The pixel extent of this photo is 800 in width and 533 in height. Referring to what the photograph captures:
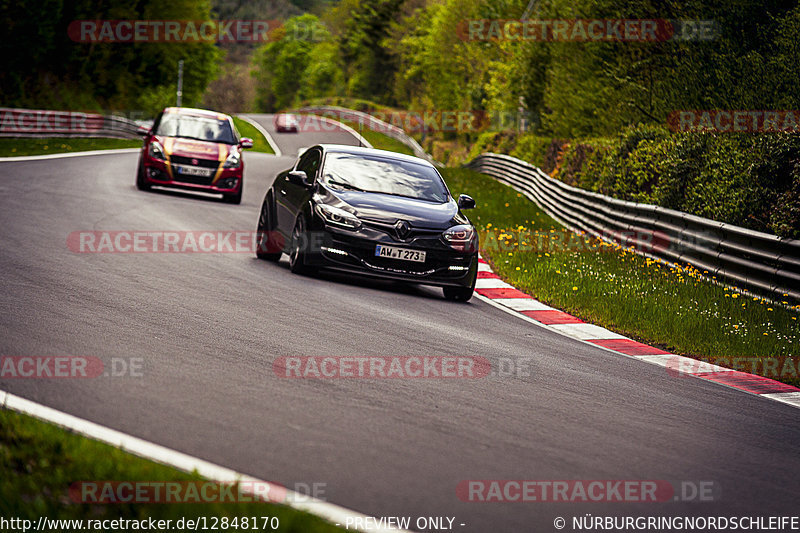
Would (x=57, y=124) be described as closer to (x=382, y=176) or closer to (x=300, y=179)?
(x=300, y=179)

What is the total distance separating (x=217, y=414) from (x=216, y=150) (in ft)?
49.5

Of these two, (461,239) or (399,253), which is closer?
(399,253)

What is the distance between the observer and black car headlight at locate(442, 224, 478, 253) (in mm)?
11375

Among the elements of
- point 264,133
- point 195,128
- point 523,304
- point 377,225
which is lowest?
point 264,133

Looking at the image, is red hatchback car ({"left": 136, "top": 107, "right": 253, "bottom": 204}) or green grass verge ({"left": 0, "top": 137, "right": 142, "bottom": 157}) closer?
red hatchback car ({"left": 136, "top": 107, "right": 253, "bottom": 204})

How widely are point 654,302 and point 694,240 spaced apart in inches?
106

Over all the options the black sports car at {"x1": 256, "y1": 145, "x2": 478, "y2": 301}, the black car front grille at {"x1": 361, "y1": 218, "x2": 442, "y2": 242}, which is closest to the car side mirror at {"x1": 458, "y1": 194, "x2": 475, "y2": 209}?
the black sports car at {"x1": 256, "y1": 145, "x2": 478, "y2": 301}

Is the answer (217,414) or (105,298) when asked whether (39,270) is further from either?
(217,414)

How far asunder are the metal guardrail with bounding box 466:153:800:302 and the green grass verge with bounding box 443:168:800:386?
0.21 metres

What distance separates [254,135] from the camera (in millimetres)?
76875

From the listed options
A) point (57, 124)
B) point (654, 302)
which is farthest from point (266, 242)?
point (57, 124)

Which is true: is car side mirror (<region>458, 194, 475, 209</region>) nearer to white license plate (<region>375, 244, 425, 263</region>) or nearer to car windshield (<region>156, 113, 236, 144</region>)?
white license plate (<region>375, 244, 425, 263</region>)

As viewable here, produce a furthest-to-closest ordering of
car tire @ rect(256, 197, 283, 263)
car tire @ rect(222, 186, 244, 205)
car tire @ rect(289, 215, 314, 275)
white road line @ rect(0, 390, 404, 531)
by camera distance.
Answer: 1. car tire @ rect(222, 186, 244, 205)
2. car tire @ rect(256, 197, 283, 263)
3. car tire @ rect(289, 215, 314, 275)
4. white road line @ rect(0, 390, 404, 531)

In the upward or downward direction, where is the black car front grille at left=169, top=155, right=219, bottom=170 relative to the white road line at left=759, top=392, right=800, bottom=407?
upward
